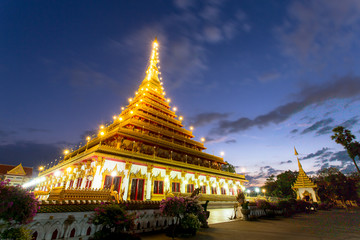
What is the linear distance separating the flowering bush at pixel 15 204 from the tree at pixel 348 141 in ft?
160

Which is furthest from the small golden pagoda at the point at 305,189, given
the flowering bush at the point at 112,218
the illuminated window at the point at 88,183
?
the flowering bush at the point at 112,218

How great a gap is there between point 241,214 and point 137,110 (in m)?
20.2

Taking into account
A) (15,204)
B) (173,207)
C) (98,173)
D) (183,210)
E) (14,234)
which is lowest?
(14,234)

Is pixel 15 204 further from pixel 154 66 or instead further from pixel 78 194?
pixel 154 66

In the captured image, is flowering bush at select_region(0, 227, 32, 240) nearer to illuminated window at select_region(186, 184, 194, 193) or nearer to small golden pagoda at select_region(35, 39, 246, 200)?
small golden pagoda at select_region(35, 39, 246, 200)

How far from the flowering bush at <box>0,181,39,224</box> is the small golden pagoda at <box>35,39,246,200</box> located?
445 cm

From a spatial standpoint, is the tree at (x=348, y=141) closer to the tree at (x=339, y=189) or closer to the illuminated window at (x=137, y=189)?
the tree at (x=339, y=189)

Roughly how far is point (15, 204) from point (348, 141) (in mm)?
49972

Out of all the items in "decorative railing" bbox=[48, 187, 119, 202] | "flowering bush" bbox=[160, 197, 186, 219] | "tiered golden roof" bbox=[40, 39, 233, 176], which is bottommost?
"flowering bush" bbox=[160, 197, 186, 219]

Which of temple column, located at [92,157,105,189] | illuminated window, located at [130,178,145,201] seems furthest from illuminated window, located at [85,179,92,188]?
illuminated window, located at [130,178,145,201]

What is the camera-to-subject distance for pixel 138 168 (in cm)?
1822

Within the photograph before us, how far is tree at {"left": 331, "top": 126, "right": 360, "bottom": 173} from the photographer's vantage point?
32844 millimetres

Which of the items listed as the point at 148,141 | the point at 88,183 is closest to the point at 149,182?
the point at 148,141

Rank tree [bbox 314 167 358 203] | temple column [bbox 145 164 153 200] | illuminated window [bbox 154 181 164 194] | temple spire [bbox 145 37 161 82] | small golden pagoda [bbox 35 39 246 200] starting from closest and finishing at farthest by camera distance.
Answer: small golden pagoda [bbox 35 39 246 200], temple column [bbox 145 164 153 200], illuminated window [bbox 154 181 164 194], tree [bbox 314 167 358 203], temple spire [bbox 145 37 161 82]
